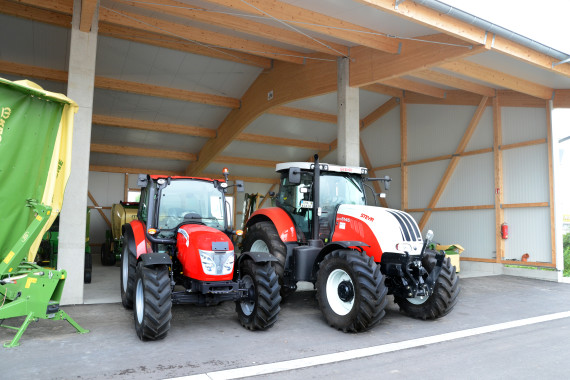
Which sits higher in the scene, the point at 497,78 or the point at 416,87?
the point at 416,87

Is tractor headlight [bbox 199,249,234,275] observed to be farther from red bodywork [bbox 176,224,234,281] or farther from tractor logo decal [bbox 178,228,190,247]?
tractor logo decal [bbox 178,228,190,247]

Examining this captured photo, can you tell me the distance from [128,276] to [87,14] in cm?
416

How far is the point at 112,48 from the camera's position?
11242 mm

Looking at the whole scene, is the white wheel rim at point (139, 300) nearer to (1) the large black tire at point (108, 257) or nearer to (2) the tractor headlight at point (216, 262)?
(2) the tractor headlight at point (216, 262)

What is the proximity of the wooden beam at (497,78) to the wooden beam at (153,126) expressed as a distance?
375 inches

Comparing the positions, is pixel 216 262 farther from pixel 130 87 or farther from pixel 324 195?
pixel 130 87

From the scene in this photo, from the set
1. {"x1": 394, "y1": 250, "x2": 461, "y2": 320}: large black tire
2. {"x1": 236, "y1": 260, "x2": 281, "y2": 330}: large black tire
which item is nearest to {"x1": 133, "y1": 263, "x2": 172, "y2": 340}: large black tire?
{"x1": 236, "y1": 260, "x2": 281, "y2": 330}: large black tire

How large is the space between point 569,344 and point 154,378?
4.62 metres

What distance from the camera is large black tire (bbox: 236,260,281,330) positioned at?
203 inches

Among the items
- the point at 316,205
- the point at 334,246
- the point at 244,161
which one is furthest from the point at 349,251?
the point at 244,161

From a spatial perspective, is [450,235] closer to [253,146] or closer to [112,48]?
[253,146]

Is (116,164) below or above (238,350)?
above

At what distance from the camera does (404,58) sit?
8.66m

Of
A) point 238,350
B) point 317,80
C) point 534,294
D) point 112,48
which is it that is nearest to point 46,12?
point 112,48
